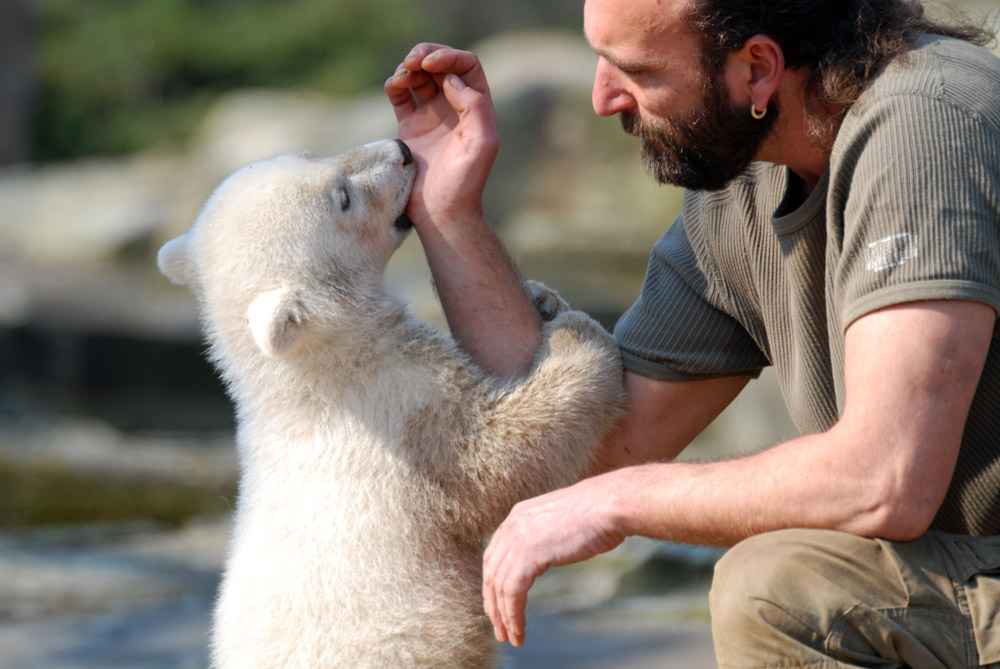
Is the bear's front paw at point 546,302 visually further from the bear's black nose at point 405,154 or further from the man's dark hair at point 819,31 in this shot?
the man's dark hair at point 819,31

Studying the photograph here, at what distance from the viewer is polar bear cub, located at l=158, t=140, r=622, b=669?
2.56 meters

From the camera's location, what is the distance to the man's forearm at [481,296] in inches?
117

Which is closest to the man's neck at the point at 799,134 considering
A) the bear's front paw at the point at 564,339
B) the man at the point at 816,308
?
the man at the point at 816,308

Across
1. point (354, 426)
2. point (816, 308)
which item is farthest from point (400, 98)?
point (816, 308)

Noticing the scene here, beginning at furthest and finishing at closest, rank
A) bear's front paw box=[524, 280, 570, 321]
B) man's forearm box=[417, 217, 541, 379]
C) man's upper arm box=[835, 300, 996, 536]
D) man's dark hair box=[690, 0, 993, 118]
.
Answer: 1. bear's front paw box=[524, 280, 570, 321]
2. man's forearm box=[417, 217, 541, 379]
3. man's dark hair box=[690, 0, 993, 118]
4. man's upper arm box=[835, 300, 996, 536]

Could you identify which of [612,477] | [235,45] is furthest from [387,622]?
[235,45]

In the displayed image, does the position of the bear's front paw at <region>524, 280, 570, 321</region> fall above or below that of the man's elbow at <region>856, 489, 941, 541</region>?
above

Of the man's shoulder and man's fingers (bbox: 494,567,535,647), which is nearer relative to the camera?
the man's shoulder

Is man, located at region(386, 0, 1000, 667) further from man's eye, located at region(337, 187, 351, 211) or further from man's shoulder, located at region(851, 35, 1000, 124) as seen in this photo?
man's eye, located at region(337, 187, 351, 211)

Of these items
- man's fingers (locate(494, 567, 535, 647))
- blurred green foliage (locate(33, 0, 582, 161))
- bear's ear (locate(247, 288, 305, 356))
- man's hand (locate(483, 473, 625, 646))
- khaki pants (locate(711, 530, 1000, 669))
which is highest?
blurred green foliage (locate(33, 0, 582, 161))

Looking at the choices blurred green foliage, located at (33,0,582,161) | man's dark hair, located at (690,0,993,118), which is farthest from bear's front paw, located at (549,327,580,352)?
blurred green foliage, located at (33,0,582,161)

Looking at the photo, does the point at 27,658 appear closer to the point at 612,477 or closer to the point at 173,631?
the point at 173,631

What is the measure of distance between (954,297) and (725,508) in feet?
2.00

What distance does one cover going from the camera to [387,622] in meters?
2.54
